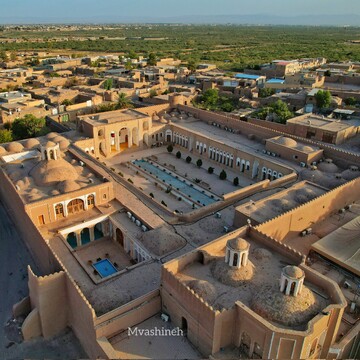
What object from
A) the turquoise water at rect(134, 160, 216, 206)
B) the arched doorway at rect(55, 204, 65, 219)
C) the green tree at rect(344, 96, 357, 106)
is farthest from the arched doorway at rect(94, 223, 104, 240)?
the green tree at rect(344, 96, 357, 106)

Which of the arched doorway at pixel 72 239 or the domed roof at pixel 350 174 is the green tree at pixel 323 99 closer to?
the domed roof at pixel 350 174

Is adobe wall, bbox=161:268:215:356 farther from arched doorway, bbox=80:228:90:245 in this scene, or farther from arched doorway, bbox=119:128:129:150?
arched doorway, bbox=119:128:129:150

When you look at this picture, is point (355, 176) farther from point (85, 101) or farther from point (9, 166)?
point (85, 101)

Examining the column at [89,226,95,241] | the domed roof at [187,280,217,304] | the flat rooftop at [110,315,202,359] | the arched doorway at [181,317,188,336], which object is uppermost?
the domed roof at [187,280,217,304]

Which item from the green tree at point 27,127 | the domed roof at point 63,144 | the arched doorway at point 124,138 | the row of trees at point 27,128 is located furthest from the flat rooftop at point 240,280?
the green tree at point 27,127

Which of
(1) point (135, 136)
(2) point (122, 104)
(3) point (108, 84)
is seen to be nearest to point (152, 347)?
(1) point (135, 136)
